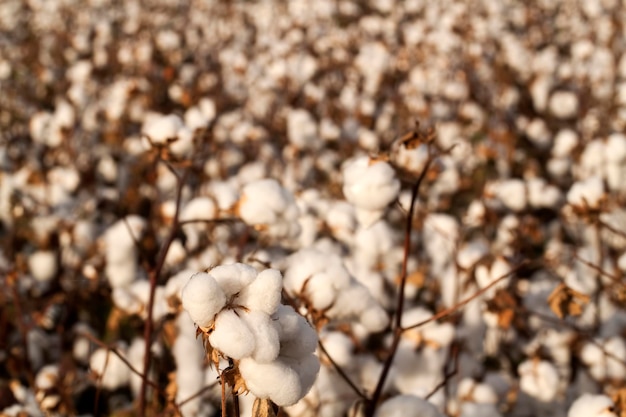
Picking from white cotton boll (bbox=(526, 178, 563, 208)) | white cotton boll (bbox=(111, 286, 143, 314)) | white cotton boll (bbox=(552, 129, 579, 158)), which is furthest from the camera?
white cotton boll (bbox=(552, 129, 579, 158))

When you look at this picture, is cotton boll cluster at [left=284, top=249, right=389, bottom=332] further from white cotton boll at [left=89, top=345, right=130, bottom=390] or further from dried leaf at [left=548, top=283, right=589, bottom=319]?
white cotton boll at [left=89, top=345, right=130, bottom=390]

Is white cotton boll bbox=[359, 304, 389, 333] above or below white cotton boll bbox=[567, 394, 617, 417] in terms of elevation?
above

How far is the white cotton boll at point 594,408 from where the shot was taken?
1299 millimetres

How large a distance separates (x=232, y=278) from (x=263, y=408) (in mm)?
160

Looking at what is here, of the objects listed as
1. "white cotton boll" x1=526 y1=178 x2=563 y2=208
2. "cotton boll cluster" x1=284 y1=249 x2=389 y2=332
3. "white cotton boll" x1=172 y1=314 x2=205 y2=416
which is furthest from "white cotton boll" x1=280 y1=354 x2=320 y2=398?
"white cotton boll" x1=526 y1=178 x2=563 y2=208

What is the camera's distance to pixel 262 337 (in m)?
0.75

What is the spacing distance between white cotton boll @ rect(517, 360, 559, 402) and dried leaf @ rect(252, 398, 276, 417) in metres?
1.61

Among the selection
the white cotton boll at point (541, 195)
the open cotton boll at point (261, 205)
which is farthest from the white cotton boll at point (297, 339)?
the white cotton boll at point (541, 195)

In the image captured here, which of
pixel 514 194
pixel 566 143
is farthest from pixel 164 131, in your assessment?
pixel 566 143

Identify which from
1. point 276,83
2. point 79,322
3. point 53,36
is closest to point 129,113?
point 276,83

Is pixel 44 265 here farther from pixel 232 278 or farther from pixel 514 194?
pixel 232 278

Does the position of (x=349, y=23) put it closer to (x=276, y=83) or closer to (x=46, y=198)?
(x=276, y=83)

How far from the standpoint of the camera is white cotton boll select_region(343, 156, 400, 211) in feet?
4.66

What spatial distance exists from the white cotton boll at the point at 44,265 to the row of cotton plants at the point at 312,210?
0.05 feet
